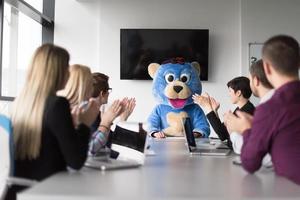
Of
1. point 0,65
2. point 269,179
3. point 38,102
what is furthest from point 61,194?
point 0,65

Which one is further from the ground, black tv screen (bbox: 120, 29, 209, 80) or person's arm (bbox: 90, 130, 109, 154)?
black tv screen (bbox: 120, 29, 209, 80)

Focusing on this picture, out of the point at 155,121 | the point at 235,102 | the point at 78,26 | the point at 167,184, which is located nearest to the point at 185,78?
the point at 155,121

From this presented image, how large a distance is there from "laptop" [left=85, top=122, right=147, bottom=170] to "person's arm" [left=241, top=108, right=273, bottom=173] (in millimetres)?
428

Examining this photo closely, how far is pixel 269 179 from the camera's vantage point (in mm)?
1336

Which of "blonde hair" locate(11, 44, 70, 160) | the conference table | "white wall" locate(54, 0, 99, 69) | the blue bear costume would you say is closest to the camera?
the conference table

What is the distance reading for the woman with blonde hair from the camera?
1.36 metres

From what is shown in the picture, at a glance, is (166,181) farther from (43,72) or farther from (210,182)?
(43,72)

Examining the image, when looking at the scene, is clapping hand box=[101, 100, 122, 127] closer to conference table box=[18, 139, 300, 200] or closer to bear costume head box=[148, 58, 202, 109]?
conference table box=[18, 139, 300, 200]

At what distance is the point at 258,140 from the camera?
1.31 metres

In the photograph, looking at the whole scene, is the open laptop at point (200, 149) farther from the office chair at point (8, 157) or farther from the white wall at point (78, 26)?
the white wall at point (78, 26)

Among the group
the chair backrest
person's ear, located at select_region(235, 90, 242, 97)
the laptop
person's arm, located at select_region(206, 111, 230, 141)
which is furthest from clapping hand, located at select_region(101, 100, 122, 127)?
person's ear, located at select_region(235, 90, 242, 97)

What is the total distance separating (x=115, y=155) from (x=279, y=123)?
730 mm

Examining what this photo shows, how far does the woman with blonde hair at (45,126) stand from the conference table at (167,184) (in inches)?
3.4

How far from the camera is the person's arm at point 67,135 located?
135 cm
